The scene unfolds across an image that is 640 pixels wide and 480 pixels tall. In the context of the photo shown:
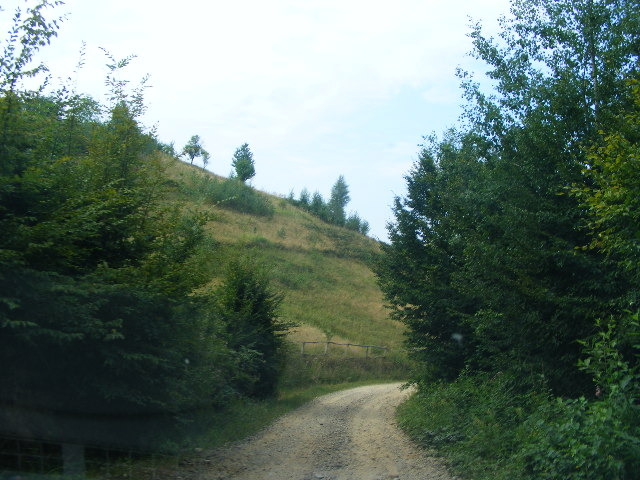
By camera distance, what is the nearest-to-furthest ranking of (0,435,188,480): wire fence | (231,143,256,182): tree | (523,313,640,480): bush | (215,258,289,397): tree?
(523,313,640,480): bush
(0,435,188,480): wire fence
(215,258,289,397): tree
(231,143,256,182): tree

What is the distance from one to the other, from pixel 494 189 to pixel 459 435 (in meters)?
5.12

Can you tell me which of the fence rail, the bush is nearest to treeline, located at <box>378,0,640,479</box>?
the bush

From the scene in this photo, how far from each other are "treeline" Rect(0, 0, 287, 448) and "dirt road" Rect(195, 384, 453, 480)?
1.41 metres

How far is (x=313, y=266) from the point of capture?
57875 millimetres

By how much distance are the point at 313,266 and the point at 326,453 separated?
45698 mm

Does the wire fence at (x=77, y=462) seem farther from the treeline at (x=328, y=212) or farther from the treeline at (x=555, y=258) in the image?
the treeline at (x=328, y=212)

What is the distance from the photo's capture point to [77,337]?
7371 millimetres

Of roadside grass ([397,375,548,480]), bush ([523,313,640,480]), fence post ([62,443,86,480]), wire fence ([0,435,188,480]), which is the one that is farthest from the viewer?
roadside grass ([397,375,548,480])

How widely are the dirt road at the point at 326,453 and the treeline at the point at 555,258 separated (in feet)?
2.84

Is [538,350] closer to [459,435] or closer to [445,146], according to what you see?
[459,435]

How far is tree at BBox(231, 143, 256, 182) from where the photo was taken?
88188 mm

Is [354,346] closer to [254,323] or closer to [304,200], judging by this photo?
[254,323]

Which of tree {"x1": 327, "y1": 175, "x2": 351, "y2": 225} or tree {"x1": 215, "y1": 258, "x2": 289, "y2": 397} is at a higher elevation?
tree {"x1": 327, "y1": 175, "x2": 351, "y2": 225}

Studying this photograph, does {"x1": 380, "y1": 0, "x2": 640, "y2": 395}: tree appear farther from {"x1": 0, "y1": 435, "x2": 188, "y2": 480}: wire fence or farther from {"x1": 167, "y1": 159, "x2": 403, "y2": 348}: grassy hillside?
{"x1": 167, "y1": 159, "x2": 403, "y2": 348}: grassy hillside
